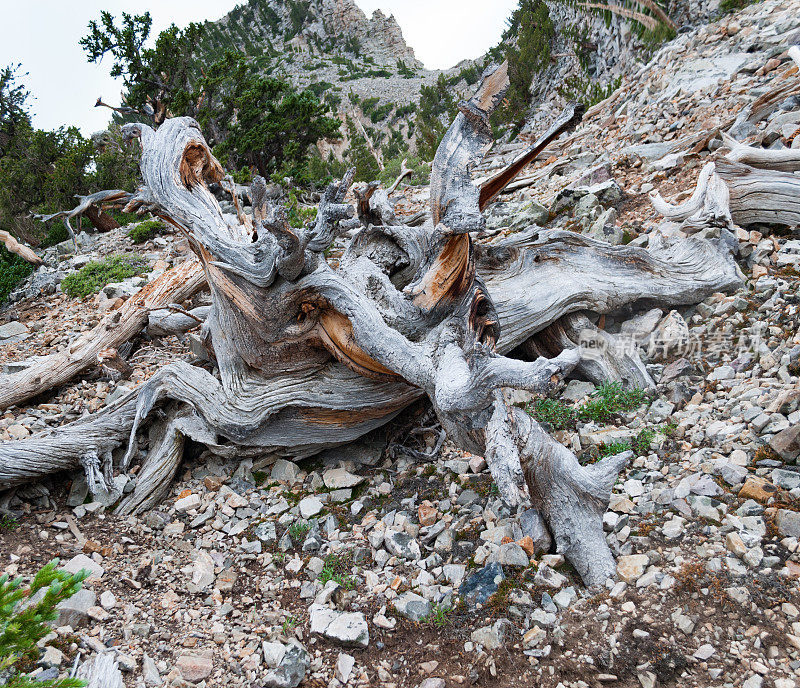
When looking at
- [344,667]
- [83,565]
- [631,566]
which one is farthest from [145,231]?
[631,566]

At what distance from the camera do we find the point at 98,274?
9.27 m

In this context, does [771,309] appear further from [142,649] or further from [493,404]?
[142,649]

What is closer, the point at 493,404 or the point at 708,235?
→ the point at 493,404

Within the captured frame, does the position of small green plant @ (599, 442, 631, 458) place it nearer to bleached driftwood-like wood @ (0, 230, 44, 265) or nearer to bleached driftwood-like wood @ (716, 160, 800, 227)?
bleached driftwood-like wood @ (716, 160, 800, 227)

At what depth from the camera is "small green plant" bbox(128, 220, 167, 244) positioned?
426 inches

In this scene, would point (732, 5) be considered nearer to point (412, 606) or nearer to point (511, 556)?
point (511, 556)

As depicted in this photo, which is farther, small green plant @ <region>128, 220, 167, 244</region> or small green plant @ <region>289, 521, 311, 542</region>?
small green plant @ <region>128, 220, 167, 244</region>

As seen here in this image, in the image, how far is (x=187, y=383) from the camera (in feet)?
16.7

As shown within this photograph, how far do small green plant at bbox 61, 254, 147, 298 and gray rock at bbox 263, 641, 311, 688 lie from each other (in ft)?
25.2

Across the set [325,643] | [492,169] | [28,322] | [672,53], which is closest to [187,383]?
[325,643]

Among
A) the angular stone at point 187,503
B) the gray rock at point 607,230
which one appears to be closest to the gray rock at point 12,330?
the angular stone at point 187,503

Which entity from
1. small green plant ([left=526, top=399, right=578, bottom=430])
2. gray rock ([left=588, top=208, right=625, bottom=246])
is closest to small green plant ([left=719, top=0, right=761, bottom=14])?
gray rock ([left=588, top=208, right=625, bottom=246])

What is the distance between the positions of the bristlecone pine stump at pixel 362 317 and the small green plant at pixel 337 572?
116 cm

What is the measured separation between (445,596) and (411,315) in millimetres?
2315
